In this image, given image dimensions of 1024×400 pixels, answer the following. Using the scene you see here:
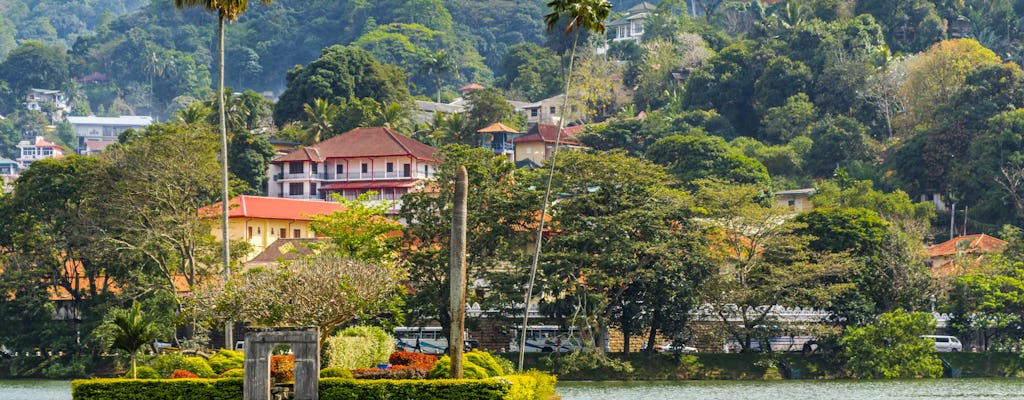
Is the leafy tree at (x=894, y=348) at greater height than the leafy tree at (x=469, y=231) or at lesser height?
lesser

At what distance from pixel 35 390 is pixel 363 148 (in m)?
48.9

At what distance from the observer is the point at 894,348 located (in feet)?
215

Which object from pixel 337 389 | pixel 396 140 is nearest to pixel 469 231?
pixel 337 389

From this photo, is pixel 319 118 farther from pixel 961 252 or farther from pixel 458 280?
pixel 458 280

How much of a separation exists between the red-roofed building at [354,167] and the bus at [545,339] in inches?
1411

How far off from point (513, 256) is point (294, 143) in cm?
5411

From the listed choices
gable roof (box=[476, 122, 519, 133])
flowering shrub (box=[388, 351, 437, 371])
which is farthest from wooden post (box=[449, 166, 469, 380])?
gable roof (box=[476, 122, 519, 133])

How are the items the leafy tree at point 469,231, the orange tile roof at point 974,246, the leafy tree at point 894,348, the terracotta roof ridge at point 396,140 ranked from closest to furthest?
the leafy tree at point 894,348 < the leafy tree at point 469,231 < the orange tile roof at point 974,246 < the terracotta roof ridge at point 396,140

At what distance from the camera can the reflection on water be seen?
5571 centimetres

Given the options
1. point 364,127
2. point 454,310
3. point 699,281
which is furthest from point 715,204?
point 364,127

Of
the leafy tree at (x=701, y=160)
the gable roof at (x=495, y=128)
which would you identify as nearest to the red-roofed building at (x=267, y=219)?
the leafy tree at (x=701, y=160)

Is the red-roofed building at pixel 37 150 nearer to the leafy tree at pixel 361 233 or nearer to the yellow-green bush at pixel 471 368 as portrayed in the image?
the leafy tree at pixel 361 233

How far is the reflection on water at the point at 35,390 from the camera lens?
183 feet

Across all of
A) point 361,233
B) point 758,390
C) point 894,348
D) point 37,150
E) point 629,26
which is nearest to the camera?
point 758,390
